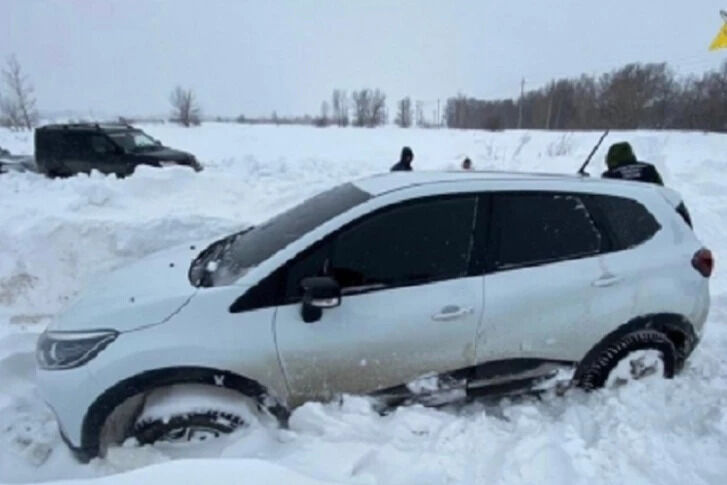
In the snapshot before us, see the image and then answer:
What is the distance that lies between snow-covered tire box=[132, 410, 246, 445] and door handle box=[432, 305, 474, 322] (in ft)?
4.00

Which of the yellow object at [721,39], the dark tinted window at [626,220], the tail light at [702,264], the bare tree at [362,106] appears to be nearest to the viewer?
the dark tinted window at [626,220]

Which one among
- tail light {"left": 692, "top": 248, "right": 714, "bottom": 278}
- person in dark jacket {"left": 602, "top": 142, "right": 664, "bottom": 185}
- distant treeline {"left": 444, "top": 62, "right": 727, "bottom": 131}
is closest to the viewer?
tail light {"left": 692, "top": 248, "right": 714, "bottom": 278}

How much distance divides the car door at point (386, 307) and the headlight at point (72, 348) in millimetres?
912

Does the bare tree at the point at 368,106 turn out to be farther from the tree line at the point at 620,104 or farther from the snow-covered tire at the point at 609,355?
the snow-covered tire at the point at 609,355

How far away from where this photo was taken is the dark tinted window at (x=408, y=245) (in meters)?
2.73

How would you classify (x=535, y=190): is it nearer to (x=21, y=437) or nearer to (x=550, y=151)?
(x=21, y=437)

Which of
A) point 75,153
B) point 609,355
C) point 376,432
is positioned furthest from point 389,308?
point 75,153

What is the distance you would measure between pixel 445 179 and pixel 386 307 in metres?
0.96

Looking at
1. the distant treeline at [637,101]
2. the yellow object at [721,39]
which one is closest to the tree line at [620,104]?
the distant treeline at [637,101]

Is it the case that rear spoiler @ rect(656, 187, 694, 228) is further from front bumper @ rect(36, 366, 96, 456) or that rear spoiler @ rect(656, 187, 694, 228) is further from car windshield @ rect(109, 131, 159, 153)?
car windshield @ rect(109, 131, 159, 153)

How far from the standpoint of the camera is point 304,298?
2521 mm

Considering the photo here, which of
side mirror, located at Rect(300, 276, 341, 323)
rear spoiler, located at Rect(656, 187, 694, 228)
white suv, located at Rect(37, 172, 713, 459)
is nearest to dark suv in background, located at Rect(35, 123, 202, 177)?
white suv, located at Rect(37, 172, 713, 459)

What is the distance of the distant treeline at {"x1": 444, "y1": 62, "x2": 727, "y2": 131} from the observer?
3869 centimetres

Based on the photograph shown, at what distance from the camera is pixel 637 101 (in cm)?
4656
